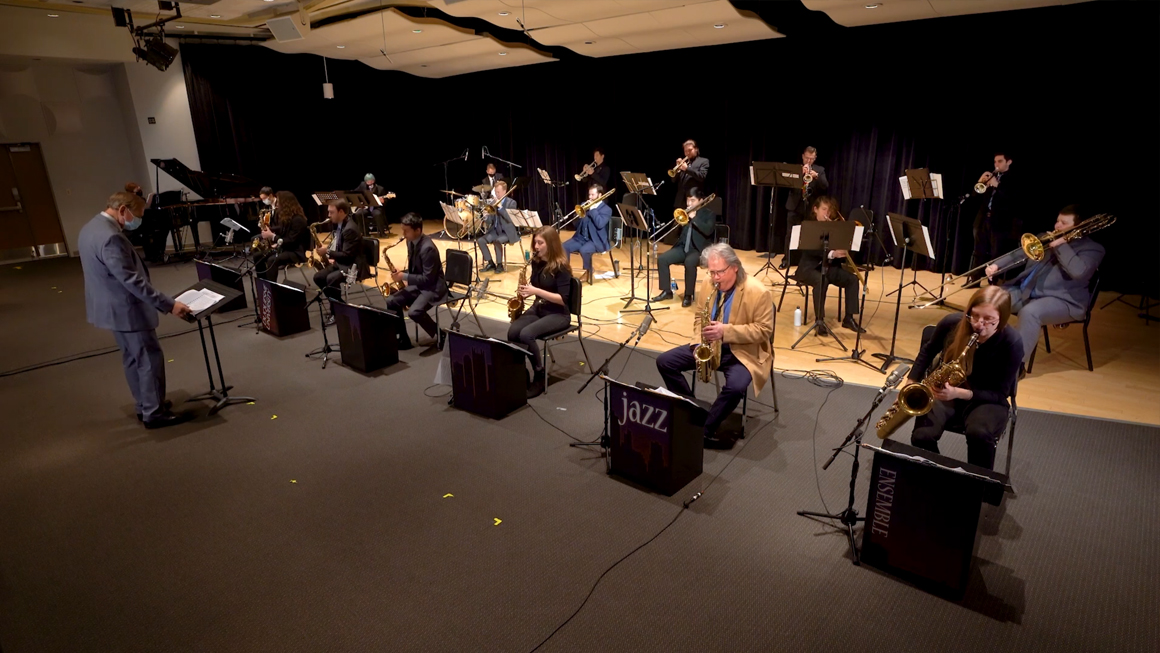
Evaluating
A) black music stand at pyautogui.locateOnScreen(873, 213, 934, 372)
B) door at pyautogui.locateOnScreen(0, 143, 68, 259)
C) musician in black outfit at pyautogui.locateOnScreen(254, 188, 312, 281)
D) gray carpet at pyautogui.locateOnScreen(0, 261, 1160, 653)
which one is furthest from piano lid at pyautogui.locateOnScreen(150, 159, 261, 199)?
black music stand at pyautogui.locateOnScreen(873, 213, 934, 372)

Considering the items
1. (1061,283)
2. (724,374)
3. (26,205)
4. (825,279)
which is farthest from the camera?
(26,205)

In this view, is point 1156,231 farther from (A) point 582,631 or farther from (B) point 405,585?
(B) point 405,585

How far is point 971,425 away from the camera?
3.44 m

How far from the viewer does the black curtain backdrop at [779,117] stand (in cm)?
748

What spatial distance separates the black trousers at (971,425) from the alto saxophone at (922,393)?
0.66 feet

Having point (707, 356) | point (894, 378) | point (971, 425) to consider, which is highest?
point (894, 378)

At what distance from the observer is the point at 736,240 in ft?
37.1

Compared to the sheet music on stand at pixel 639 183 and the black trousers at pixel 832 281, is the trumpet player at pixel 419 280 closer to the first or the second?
the sheet music on stand at pixel 639 183

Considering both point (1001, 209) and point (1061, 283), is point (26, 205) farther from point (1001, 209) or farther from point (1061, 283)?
point (1001, 209)

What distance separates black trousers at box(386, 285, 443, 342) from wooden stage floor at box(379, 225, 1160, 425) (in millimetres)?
788

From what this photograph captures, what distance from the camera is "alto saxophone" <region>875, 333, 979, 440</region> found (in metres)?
3.25

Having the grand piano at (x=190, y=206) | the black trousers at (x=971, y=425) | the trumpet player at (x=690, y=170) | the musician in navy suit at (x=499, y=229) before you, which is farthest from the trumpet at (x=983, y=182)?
the grand piano at (x=190, y=206)

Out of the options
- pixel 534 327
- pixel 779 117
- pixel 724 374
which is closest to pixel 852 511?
pixel 724 374

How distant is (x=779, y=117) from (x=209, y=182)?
969 cm
